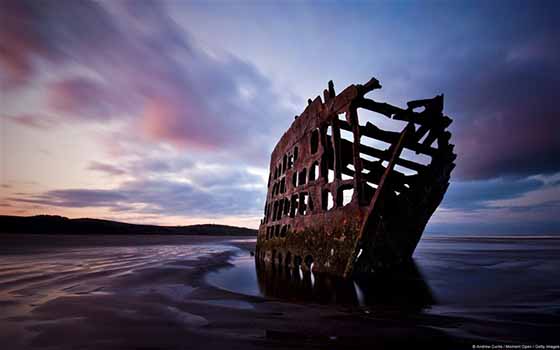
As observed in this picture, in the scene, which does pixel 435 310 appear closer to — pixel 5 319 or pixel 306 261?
pixel 306 261

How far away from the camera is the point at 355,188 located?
5355 mm

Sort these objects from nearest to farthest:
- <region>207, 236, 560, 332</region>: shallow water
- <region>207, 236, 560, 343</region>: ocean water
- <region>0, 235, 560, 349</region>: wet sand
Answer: <region>0, 235, 560, 349</region>: wet sand < <region>207, 236, 560, 343</region>: ocean water < <region>207, 236, 560, 332</region>: shallow water

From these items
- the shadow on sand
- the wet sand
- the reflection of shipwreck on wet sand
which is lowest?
the shadow on sand

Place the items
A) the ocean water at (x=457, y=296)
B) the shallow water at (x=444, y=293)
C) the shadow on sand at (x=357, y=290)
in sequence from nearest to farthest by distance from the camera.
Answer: the ocean water at (x=457, y=296) < the shallow water at (x=444, y=293) < the shadow on sand at (x=357, y=290)

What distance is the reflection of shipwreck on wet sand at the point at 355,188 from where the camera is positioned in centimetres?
535

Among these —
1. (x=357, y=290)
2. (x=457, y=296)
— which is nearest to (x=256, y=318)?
(x=357, y=290)

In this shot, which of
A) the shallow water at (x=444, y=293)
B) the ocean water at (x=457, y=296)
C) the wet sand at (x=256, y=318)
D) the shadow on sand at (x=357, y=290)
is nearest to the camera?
the wet sand at (x=256, y=318)

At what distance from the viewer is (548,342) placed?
2260mm

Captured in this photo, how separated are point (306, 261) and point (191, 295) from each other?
11.1 ft

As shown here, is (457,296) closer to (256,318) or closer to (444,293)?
(444,293)

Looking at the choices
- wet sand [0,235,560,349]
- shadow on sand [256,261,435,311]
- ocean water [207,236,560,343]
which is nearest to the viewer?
wet sand [0,235,560,349]

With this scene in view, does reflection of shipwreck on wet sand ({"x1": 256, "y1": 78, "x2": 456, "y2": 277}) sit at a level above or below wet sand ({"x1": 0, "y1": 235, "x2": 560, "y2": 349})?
above

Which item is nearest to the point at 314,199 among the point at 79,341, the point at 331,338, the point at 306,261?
the point at 306,261

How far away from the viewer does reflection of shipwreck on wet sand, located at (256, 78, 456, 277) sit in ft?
17.6
